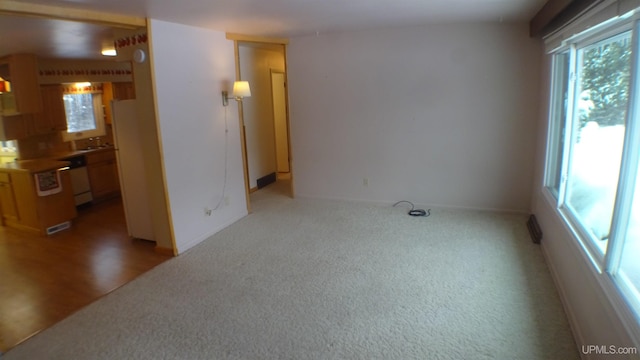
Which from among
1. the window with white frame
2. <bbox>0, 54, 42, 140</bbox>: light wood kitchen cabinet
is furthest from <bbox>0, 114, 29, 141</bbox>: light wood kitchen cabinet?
the window with white frame

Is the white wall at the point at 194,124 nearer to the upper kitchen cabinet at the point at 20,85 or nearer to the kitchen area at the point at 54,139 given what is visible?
the kitchen area at the point at 54,139

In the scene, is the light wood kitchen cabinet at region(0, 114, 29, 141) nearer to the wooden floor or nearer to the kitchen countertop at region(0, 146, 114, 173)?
the kitchen countertop at region(0, 146, 114, 173)

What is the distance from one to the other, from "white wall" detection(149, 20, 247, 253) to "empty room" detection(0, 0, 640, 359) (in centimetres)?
2

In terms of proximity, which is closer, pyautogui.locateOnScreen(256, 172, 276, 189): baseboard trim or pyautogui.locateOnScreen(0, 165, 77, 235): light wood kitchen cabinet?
pyautogui.locateOnScreen(0, 165, 77, 235): light wood kitchen cabinet

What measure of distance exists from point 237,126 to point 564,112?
11.7 ft

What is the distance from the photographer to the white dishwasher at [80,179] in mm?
5559

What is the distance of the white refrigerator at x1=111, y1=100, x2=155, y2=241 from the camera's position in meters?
4.00

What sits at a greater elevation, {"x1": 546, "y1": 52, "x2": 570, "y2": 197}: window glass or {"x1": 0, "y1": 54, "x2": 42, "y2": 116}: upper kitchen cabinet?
{"x1": 0, "y1": 54, "x2": 42, "y2": 116}: upper kitchen cabinet

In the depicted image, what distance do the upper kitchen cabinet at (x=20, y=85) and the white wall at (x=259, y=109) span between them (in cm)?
278

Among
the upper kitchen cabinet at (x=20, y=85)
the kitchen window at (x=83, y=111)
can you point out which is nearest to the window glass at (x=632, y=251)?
the upper kitchen cabinet at (x=20, y=85)

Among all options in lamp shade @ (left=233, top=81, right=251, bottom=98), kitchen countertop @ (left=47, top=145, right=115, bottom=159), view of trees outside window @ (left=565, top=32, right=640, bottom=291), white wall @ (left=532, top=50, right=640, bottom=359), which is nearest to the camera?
white wall @ (left=532, top=50, right=640, bottom=359)

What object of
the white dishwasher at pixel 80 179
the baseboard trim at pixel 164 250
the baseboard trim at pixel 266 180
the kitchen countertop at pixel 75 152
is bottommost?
the baseboard trim at pixel 164 250

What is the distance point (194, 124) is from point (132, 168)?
0.87 meters

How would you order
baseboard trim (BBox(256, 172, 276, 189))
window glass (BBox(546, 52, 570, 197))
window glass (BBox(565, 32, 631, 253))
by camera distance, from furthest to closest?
baseboard trim (BBox(256, 172, 276, 189)), window glass (BBox(546, 52, 570, 197)), window glass (BBox(565, 32, 631, 253))
